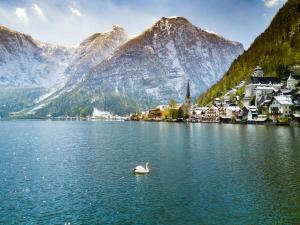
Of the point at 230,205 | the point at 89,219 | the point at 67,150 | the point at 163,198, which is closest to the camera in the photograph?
the point at 89,219

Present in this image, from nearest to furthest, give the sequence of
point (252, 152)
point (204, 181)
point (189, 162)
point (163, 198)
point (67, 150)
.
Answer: point (163, 198) → point (204, 181) → point (189, 162) → point (252, 152) → point (67, 150)

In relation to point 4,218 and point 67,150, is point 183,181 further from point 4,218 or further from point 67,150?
point 67,150

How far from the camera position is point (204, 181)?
191 feet

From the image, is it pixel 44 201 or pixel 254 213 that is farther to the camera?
pixel 44 201

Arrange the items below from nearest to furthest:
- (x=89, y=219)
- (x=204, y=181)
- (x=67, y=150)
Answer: (x=89, y=219), (x=204, y=181), (x=67, y=150)

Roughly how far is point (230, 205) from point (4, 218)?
87.7ft

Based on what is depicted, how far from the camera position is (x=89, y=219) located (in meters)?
41.7

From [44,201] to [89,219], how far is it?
33.2 ft

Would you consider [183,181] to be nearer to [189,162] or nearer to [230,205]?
[230,205]

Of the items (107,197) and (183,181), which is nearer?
(107,197)

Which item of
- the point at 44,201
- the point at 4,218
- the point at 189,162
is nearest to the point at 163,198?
the point at 44,201

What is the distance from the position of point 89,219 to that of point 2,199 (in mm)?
15598

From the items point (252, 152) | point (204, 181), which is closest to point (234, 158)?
point (252, 152)

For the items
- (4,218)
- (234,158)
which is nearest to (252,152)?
(234,158)
